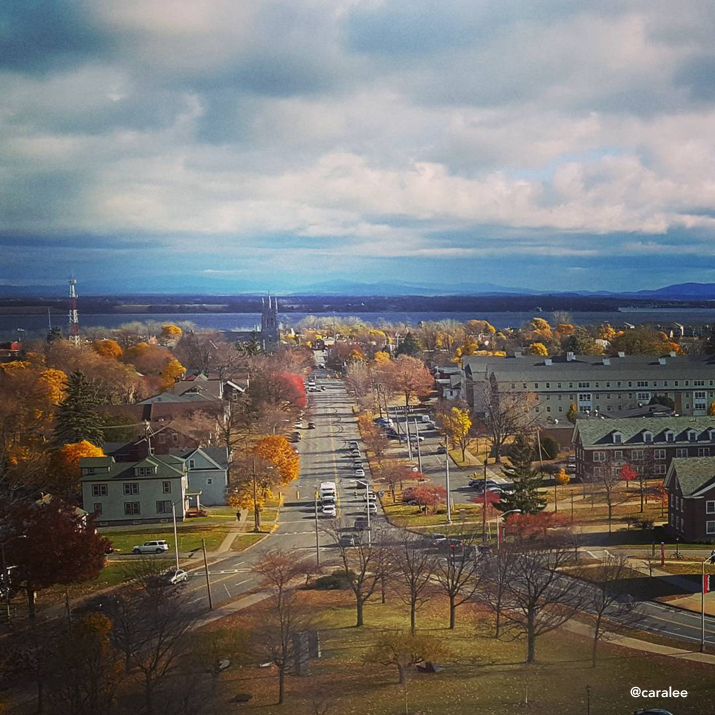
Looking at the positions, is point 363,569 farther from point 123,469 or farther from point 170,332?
point 170,332

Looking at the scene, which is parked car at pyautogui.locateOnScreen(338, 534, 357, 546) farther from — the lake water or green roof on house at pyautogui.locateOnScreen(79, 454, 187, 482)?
the lake water

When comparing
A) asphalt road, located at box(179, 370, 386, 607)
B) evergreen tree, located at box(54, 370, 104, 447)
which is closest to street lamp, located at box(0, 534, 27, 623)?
asphalt road, located at box(179, 370, 386, 607)

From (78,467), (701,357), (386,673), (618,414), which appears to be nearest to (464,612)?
(386,673)

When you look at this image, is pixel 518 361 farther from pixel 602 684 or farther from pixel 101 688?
pixel 101 688

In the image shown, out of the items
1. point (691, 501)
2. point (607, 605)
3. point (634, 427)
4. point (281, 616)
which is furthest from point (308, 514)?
point (634, 427)

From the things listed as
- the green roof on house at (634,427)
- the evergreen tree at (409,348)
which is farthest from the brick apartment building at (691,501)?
the evergreen tree at (409,348)

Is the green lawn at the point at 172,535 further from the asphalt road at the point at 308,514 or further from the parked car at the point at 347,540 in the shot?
the parked car at the point at 347,540
